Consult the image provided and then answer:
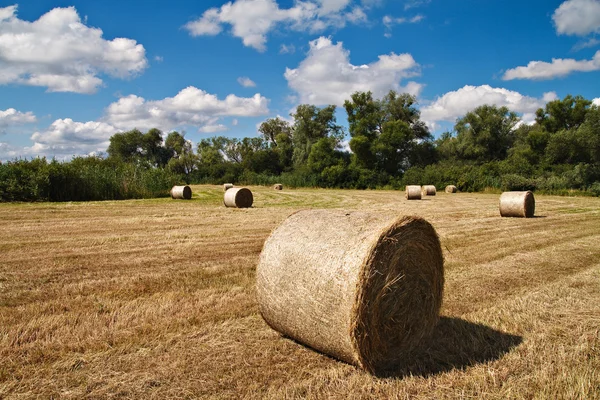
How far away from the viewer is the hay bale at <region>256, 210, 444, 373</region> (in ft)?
12.9

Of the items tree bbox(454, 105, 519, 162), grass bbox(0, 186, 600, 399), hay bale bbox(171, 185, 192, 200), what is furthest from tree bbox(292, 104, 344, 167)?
grass bbox(0, 186, 600, 399)

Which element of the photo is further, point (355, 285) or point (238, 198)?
point (238, 198)

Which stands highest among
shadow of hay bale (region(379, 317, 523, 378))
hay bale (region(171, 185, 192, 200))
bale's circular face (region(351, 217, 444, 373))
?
hay bale (region(171, 185, 192, 200))

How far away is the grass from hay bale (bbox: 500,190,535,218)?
675 centimetres

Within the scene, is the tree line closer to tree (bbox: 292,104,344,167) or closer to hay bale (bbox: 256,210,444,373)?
tree (bbox: 292,104,344,167)

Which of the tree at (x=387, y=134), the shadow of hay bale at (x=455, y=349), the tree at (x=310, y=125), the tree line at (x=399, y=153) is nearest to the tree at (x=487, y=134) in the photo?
the tree line at (x=399, y=153)

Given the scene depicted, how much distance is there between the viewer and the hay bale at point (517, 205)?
1608 cm

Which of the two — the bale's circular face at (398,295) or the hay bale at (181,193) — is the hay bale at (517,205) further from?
the hay bale at (181,193)

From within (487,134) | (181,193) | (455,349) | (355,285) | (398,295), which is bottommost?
(455,349)

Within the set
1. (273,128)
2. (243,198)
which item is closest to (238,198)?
(243,198)

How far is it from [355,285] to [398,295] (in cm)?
70

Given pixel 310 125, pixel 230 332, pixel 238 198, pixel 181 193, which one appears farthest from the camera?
pixel 310 125

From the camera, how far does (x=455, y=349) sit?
443 centimetres

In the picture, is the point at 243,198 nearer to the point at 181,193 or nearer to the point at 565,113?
the point at 181,193
